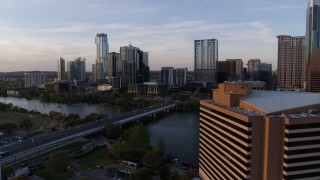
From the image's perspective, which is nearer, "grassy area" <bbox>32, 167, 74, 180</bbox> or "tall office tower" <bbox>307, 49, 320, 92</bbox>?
"grassy area" <bbox>32, 167, 74, 180</bbox>

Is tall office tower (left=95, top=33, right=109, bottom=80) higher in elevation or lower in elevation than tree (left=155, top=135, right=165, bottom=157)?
higher

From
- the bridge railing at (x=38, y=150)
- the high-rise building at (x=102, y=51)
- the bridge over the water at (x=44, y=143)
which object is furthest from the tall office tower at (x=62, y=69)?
the bridge railing at (x=38, y=150)

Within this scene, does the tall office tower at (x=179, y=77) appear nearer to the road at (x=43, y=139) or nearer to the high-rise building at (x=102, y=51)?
the high-rise building at (x=102, y=51)

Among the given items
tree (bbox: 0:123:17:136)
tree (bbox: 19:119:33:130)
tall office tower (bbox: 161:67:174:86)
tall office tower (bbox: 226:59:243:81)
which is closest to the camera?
tree (bbox: 0:123:17:136)

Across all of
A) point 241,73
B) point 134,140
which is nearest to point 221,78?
point 241,73

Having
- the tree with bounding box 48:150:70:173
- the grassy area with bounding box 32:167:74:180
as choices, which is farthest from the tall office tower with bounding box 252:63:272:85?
the grassy area with bounding box 32:167:74:180

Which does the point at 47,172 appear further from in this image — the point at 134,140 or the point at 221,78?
the point at 221,78

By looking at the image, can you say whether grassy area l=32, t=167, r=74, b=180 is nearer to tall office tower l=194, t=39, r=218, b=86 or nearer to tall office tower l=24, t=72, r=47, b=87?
tall office tower l=194, t=39, r=218, b=86
